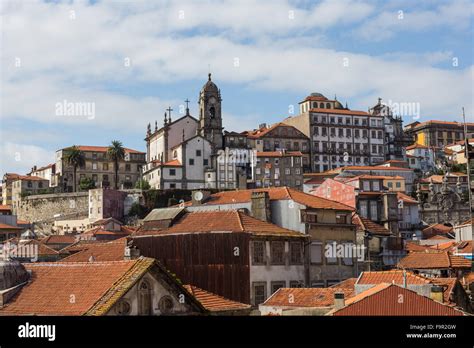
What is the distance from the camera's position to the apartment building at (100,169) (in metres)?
137

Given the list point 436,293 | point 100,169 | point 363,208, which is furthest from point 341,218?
point 100,169

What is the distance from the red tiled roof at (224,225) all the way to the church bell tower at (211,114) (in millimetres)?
78058

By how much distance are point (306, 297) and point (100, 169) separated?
355 ft

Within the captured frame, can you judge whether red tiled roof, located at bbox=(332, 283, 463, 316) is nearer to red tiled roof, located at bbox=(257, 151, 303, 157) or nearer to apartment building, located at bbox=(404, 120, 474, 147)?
red tiled roof, located at bbox=(257, 151, 303, 157)

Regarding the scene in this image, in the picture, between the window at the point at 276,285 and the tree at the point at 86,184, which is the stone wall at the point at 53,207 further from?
the window at the point at 276,285

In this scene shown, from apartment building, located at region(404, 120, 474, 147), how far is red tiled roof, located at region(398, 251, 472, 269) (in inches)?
5032

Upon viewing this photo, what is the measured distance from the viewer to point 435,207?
117 m

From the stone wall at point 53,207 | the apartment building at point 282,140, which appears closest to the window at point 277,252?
the stone wall at point 53,207

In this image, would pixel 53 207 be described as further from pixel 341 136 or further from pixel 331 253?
pixel 331 253

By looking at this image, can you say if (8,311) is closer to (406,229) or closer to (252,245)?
(252,245)

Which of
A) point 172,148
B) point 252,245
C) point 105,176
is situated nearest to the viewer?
point 252,245

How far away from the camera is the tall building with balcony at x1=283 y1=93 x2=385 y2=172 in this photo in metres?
141
